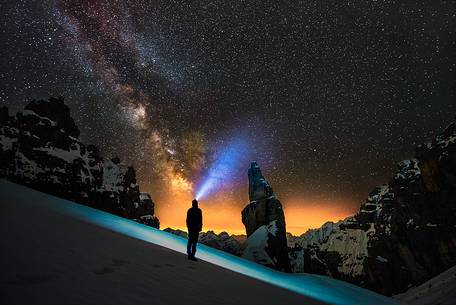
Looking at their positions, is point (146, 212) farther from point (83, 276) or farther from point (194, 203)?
point (83, 276)

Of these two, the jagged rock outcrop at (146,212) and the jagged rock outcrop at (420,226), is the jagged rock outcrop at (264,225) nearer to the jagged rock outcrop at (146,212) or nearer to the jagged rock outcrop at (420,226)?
the jagged rock outcrop at (420,226)

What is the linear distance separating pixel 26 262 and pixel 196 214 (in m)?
7.66

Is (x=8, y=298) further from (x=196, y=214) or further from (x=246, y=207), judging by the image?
(x=246, y=207)

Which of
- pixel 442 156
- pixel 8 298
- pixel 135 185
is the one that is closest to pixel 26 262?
pixel 8 298

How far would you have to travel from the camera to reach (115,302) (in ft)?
15.3

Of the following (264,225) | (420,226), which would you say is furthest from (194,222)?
(420,226)

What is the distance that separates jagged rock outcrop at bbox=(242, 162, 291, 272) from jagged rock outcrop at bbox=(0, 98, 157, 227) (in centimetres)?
4864

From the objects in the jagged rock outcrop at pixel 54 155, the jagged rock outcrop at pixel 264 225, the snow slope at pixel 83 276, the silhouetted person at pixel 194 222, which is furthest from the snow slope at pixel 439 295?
the jagged rock outcrop at pixel 54 155

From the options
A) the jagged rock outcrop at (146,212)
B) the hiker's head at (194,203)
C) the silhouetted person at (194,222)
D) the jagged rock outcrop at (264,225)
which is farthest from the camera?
the jagged rock outcrop at (146,212)

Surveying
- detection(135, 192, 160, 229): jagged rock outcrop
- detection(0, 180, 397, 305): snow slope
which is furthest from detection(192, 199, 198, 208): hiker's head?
detection(135, 192, 160, 229): jagged rock outcrop

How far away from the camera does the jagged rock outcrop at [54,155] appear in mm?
81938

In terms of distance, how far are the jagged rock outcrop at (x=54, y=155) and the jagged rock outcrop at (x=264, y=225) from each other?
48.6m

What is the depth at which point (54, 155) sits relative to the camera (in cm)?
9225

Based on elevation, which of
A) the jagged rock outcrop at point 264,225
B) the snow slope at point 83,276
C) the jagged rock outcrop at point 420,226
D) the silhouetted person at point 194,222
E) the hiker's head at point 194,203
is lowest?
the snow slope at point 83,276
